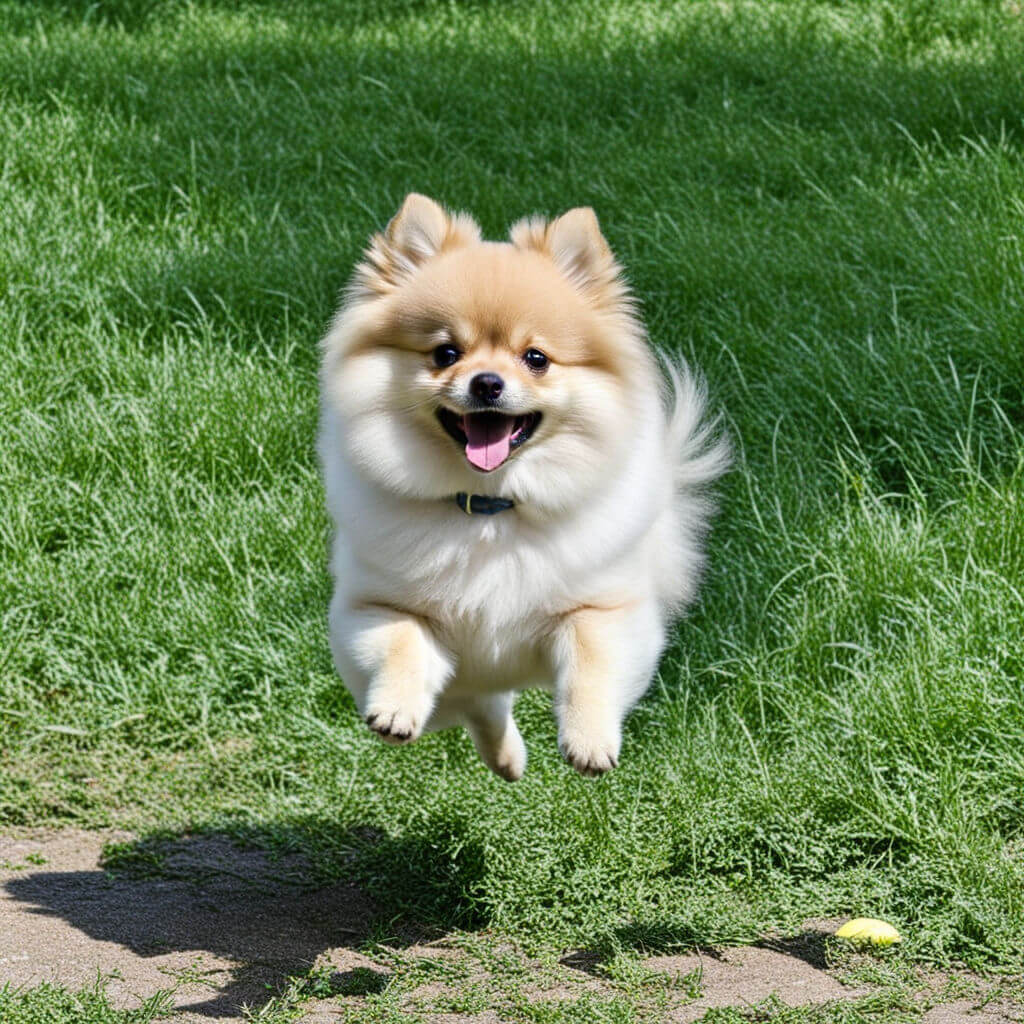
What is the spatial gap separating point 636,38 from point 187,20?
2929mm

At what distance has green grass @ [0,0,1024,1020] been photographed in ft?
13.4

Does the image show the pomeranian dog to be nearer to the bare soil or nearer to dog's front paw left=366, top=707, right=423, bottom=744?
dog's front paw left=366, top=707, right=423, bottom=744

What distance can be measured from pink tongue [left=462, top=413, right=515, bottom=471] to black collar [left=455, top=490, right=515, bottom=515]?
0.20 m

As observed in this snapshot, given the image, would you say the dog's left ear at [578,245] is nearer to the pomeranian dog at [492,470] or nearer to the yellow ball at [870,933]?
the pomeranian dog at [492,470]

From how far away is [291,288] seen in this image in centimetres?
652

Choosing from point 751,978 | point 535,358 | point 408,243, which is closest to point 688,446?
point 535,358

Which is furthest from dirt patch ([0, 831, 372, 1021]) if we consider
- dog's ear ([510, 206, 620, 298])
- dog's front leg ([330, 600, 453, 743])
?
dog's ear ([510, 206, 620, 298])

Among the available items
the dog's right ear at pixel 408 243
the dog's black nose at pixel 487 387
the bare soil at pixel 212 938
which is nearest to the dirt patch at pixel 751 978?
the bare soil at pixel 212 938

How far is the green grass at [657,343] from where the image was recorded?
4.07 meters

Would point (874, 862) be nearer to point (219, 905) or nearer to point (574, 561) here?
point (574, 561)

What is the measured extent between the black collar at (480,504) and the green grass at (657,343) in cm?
119

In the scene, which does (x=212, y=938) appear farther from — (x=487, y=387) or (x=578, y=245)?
(x=578, y=245)

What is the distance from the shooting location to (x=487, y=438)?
313cm

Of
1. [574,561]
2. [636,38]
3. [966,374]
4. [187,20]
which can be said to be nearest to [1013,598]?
[966,374]
